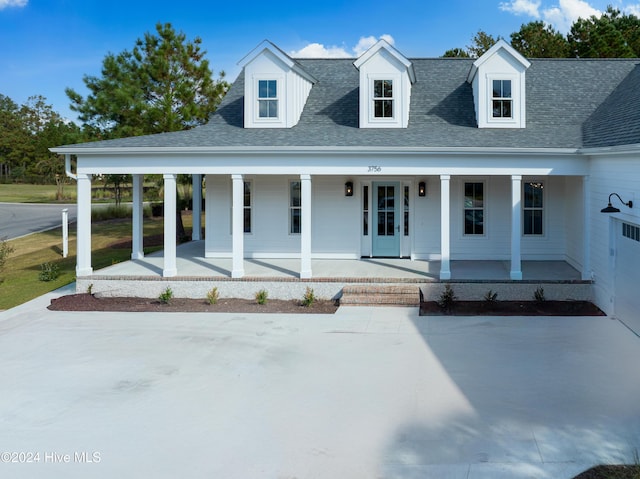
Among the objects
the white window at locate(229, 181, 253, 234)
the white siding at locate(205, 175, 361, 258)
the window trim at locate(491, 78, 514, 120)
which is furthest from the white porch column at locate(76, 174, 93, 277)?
the window trim at locate(491, 78, 514, 120)

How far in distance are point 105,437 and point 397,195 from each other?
12216mm

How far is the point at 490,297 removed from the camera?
44.8 ft

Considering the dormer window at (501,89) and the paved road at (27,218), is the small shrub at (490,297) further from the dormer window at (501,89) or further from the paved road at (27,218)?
the paved road at (27,218)

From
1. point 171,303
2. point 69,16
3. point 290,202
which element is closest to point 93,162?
point 171,303

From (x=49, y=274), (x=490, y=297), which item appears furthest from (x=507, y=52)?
(x=49, y=274)

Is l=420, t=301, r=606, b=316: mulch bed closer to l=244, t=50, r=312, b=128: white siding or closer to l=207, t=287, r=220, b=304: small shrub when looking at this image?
l=207, t=287, r=220, b=304: small shrub

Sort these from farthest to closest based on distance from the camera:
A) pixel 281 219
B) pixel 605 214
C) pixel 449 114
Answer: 1. pixel 281 219
2. pixel 449 114
3. pixel 605 214

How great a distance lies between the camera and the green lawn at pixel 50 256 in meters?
16.6

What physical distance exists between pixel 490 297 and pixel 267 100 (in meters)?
8.53

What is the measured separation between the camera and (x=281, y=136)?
51.5ft

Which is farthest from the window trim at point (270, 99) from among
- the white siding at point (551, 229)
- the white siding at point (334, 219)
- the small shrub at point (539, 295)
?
the small shrub at point (539, 295)

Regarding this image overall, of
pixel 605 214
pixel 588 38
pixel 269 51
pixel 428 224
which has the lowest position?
pixel 428 224

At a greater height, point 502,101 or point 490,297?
point 502,101

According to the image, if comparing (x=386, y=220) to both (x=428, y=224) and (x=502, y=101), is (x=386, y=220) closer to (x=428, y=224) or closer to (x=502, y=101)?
(x=428, y=224)
